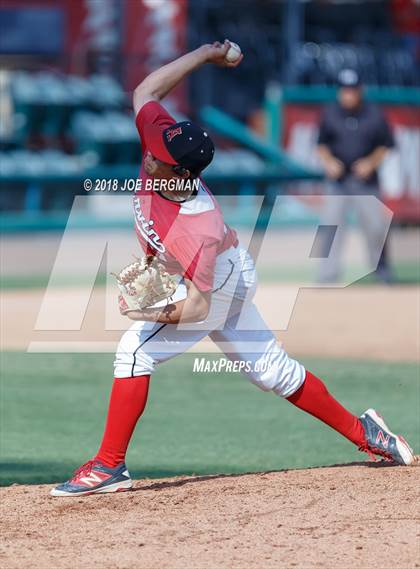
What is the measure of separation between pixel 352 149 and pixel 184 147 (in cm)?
847

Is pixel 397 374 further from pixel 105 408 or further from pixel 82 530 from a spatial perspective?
pixel 82 530

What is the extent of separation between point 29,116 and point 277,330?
30.8 ft

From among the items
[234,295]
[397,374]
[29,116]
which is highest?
[234,295]

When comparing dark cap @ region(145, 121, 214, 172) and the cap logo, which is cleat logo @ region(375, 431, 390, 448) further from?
the cap logo

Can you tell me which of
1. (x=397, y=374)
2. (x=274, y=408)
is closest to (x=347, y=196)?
(x=397, y=374)

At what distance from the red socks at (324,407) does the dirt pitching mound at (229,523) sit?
0.68ft

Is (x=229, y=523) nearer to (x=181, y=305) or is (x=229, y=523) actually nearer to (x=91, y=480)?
(x=91, y=480)

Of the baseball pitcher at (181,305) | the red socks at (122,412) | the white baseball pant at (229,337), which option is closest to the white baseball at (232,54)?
the baseball pitcher at (181,305)

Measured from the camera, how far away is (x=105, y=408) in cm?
817

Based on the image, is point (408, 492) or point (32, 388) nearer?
point (408, 492)

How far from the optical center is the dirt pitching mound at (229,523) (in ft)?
15.2

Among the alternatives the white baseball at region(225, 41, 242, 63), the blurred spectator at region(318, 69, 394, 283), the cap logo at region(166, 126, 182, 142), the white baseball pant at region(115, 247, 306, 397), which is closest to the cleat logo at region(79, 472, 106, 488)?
the white baseball pant at region(115, 247, 306, 397)

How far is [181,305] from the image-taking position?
17.8 feet

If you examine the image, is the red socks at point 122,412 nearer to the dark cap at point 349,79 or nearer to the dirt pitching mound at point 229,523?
the dirt pitching mound at point 229,523
